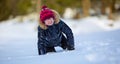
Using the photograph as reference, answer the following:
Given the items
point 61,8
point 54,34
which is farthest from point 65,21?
point 54,34

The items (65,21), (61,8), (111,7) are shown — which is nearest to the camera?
(65,21)

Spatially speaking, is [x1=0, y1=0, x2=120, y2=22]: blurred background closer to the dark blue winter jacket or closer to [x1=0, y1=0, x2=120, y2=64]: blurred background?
[x1=0, y1=0, x2=120, y2=64]: blurred background

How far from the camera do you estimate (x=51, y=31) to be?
19.6ft

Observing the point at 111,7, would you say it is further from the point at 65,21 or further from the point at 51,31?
the point at 51,31

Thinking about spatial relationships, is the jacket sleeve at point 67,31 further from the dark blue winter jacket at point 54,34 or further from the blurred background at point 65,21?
the blurred background at point 65,21

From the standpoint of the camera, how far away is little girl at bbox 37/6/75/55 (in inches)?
234

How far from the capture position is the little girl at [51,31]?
5.94 meters

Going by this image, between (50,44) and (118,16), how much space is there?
14098 mm

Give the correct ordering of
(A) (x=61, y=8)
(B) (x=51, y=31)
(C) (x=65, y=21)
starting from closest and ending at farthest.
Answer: (B) (x=51, y=31)
(C) (x=65, y=21)
(A) (x=61, y=8)

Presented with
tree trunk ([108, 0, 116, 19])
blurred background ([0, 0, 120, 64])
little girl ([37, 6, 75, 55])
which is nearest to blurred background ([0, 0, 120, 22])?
blurred background ([0, 0, 120, 64])

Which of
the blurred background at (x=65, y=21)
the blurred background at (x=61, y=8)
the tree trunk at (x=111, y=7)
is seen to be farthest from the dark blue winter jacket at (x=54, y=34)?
the blurred background at (x=61, y=8)

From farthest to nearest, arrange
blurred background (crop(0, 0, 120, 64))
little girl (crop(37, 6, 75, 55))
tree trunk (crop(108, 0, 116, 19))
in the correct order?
tree trunk (crop(108, 0, 116, 19)) → blurred background (crop(0, 0, 120, 64)) → little girl (crop(37, 6, 75, 55))

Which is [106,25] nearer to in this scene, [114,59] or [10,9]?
[10,9]

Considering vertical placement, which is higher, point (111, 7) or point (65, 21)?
point (111, 7)
